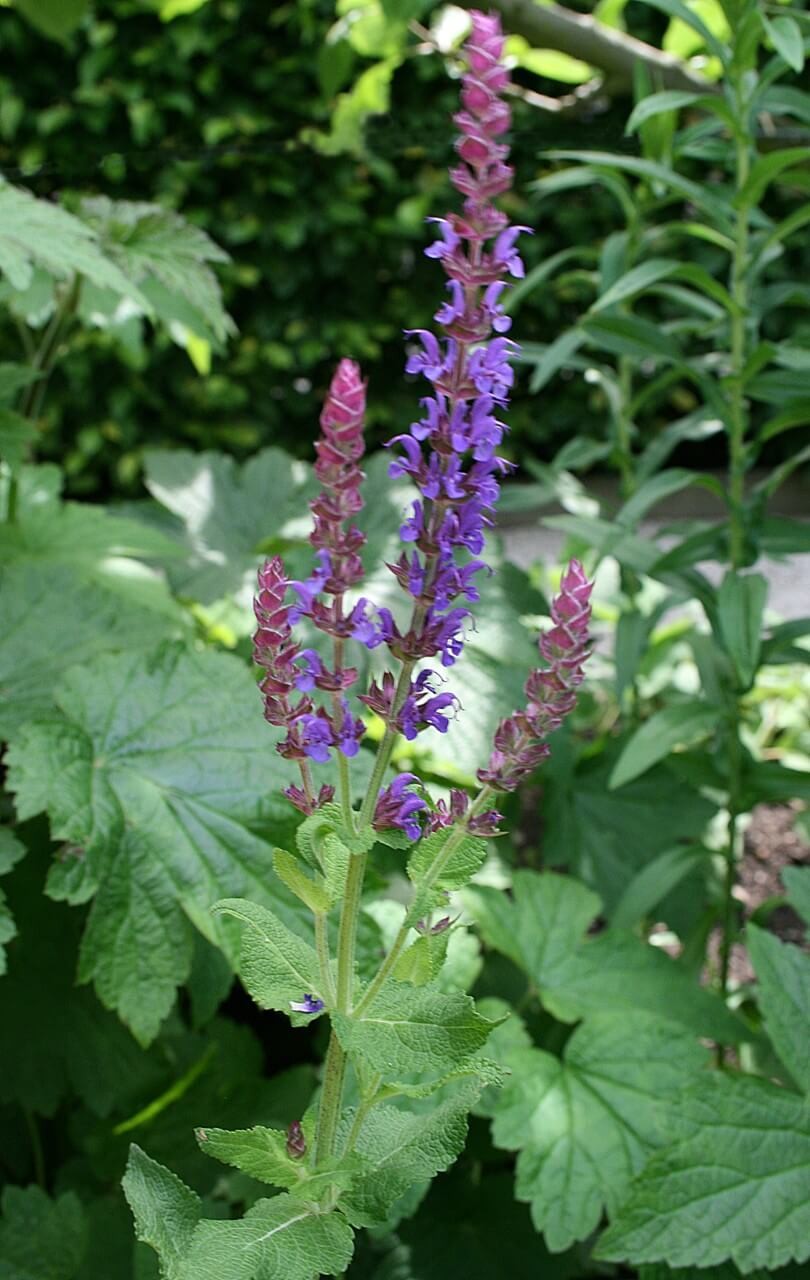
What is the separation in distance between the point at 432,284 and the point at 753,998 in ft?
13.9

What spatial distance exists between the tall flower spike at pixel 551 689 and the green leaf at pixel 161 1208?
39cm

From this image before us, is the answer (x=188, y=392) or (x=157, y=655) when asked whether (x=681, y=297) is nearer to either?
(x=157, y=655)

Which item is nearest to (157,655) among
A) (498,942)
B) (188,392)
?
(498,942)

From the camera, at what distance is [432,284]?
560 centimetres

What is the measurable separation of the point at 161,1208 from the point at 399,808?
36cm

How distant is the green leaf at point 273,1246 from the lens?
819 mm

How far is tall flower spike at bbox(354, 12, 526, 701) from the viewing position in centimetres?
71

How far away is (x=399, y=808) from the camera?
2.68 ft

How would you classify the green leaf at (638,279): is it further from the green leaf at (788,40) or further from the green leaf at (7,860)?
the green leaf at (7,860)

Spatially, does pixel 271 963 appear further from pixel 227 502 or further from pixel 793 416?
pixel 227 502

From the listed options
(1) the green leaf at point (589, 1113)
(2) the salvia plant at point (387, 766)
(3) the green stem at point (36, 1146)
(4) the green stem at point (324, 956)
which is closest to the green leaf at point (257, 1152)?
(2) the salvia plant at point (387, 766)

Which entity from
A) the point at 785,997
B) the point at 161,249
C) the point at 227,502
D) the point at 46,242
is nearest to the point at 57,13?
the point at 161,249

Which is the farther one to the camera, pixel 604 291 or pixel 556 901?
pixel 604 291

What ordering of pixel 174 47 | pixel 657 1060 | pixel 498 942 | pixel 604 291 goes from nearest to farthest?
pixel 657 1060, pixel 498 942, pixel 604 291, pixel 174 47
